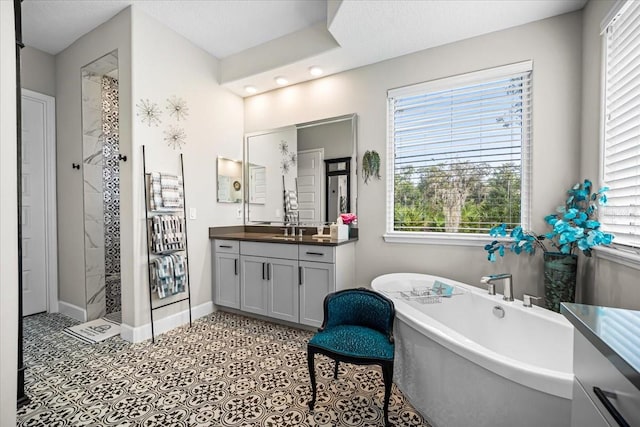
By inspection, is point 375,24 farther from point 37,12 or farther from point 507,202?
point 37,12

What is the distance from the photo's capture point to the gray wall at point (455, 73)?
226 centimetres

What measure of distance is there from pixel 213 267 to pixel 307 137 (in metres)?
1.93

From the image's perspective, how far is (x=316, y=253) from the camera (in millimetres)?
2750

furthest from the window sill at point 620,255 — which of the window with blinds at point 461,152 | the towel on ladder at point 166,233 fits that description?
the towel on ladder at point 166,233

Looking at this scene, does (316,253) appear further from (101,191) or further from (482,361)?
(101,191)

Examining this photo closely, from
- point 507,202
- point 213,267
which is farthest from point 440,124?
point 213,267

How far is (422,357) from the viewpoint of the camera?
165 cm

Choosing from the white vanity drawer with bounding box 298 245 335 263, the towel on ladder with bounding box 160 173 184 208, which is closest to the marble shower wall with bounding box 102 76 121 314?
the towel on ladder with bounding box 160 173 184 208

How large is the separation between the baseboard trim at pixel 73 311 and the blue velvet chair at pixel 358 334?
295cm

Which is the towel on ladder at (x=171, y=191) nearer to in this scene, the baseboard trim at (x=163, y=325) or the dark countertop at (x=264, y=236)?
the dark countertop at (x=264, y=236)

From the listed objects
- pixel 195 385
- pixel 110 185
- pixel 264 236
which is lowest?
pixel 195 385

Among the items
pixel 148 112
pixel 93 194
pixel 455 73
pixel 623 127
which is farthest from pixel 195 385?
pixel 455 73

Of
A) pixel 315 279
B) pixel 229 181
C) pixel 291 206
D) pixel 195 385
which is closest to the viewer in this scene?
pixel 195 385

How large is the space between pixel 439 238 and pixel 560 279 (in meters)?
0.92
